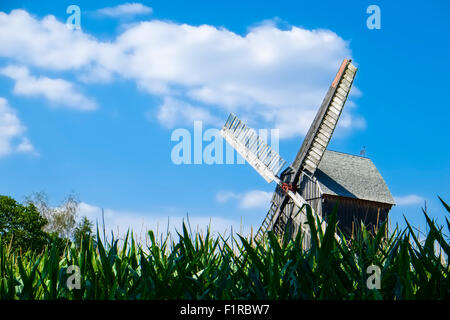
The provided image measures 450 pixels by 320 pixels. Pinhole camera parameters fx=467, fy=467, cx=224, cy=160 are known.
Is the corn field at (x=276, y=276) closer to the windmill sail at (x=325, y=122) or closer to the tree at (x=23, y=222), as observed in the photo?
the windmill sail at (x=325, y=122)

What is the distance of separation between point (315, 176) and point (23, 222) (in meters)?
20.2

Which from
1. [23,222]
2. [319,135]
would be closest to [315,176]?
[319,135]

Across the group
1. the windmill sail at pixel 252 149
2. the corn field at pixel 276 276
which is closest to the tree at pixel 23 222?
the windmill sail at pixel 252 149

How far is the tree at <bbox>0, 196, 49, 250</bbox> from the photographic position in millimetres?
31109

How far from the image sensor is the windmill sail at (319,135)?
22594 millimetres

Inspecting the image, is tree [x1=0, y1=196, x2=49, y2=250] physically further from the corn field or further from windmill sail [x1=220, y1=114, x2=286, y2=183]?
the corn field

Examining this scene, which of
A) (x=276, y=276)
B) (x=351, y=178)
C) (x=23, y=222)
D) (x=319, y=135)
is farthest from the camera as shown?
(x=23, y=222)

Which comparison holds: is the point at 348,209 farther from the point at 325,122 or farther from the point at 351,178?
the point at 325,122

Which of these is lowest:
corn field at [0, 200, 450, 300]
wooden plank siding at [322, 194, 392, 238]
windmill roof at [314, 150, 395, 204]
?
corn field at [0, 200, 450, 300]

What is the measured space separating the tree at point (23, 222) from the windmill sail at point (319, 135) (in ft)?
54.9

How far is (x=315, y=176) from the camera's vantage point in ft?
77.5

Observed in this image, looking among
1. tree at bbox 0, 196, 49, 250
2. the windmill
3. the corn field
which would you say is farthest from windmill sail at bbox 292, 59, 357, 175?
the corn field
